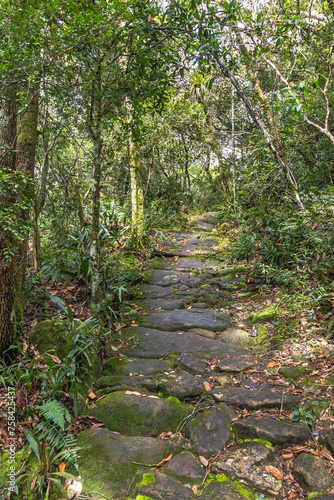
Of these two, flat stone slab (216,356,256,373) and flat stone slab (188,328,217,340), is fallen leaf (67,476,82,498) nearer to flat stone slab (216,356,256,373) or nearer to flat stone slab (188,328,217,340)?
flat stone slab (216,356,256,373)

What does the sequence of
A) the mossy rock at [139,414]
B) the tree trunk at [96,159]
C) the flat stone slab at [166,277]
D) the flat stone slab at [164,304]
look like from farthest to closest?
the flat stone slab at [166,277]
the flat stone slab at [164,304]
the tree trunk at [96,159]
the mossy rock at [139,414]

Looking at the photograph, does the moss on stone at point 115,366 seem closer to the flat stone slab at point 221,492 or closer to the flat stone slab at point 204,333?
the flat stone slab at point 204,333

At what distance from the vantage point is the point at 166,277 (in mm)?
6109

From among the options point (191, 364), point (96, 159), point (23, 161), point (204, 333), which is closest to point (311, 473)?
point (191, 364)

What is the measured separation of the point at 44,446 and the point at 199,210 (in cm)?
1255

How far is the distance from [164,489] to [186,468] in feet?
0.75

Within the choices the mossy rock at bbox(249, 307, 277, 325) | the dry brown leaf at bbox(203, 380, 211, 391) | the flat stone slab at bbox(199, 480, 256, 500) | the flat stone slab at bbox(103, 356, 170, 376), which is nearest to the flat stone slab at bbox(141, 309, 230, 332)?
the mossy rock at bbox(249, 307, 277, 325)

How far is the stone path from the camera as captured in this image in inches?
77.1

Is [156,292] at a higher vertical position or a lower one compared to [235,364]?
higher

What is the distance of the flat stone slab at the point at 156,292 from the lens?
17.5 feet

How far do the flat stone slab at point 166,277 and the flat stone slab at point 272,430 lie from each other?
139 inches

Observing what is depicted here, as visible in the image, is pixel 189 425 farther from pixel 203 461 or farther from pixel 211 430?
pixel 203 461

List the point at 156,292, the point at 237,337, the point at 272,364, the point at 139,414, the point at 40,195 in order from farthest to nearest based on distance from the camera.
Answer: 1. the point at 156,292
2. the point at 40,195
3. the point at 237,337
4. the point at 272,364
5. the point at 139,414

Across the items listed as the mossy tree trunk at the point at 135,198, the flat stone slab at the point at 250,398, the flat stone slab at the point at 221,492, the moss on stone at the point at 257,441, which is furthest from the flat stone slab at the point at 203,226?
the flat stone slab at the point at 221,492
